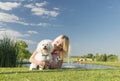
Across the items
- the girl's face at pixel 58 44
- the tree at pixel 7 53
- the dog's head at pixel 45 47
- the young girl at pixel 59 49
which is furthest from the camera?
the tree at pixel 7 53

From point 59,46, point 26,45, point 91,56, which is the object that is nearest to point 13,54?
point 59,46

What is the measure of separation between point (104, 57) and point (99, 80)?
165 ft

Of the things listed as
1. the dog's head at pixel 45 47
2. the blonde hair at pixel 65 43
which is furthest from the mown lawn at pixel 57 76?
the blonde hair at pixel 65 43

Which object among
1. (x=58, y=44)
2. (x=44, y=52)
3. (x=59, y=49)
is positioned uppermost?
(x=58, y=44)

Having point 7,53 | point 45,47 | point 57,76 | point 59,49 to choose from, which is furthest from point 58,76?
point 7,53

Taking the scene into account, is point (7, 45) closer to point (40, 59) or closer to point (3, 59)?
point (3, 59)

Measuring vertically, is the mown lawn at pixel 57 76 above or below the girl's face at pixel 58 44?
below

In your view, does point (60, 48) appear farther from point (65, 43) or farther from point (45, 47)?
point (45, 47)

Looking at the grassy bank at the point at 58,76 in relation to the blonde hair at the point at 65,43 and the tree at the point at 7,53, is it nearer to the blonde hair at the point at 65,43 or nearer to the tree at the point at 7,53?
the blonde hair at the point at 65,43

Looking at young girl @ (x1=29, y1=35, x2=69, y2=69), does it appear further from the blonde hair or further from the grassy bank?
the grassy bank

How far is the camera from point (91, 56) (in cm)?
6462

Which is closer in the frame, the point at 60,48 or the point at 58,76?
the point at 58,76

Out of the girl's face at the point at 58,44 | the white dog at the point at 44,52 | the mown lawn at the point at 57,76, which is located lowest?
the mown lawn at the point at 57,76

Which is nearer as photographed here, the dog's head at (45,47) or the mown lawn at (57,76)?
the mown lawn at (57,76)
